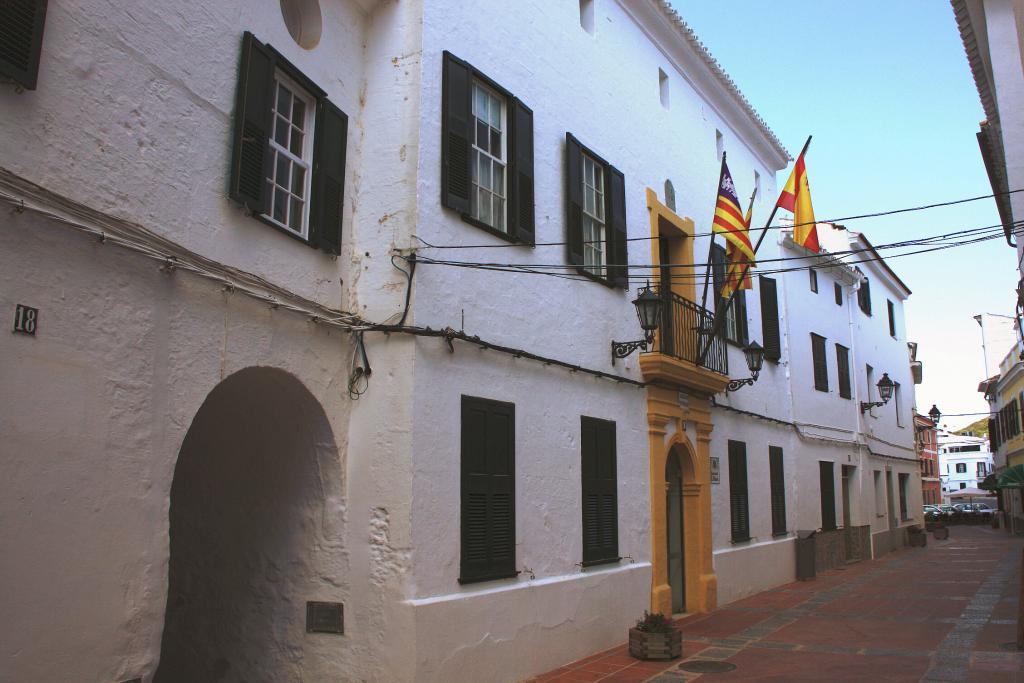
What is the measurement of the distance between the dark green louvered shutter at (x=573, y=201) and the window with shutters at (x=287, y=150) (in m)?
3.04

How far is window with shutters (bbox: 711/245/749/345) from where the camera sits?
1338 centimetres

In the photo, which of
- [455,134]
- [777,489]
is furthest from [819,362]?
[455,134]

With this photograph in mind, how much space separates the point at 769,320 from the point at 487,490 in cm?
1014

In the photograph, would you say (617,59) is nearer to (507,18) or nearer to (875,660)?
(507,18)

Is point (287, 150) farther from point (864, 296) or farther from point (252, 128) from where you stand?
point (864, 296)

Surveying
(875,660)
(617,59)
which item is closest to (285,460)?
(875,660)

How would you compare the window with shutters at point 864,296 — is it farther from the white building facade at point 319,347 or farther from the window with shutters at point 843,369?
the white building facade at point 319,347

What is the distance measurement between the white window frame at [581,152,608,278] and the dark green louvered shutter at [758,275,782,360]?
6.57 meters

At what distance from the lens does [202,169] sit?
588 cm

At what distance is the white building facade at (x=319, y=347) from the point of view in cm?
474

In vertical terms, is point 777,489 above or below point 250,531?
above

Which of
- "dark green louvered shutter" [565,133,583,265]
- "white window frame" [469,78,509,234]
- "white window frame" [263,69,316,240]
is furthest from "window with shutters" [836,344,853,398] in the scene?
"white window frame" [263,69,316,240]

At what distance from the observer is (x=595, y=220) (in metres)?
10.4

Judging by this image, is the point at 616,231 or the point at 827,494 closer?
the point at 616,231
